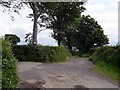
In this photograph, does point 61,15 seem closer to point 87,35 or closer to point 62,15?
point 62,15

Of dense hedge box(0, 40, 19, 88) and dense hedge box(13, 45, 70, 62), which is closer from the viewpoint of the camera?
dense hedge box(0, 40, 19, 88)

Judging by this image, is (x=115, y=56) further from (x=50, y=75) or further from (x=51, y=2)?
(x=51, y=2)

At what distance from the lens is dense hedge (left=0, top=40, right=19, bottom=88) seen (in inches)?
340

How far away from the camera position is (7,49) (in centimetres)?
923

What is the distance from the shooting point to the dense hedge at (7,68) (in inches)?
340

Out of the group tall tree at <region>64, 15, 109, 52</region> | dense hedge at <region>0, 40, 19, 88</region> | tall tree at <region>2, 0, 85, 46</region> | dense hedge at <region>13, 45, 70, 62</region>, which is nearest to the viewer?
dense hedge at <region>0, 40, 19, 88</region>

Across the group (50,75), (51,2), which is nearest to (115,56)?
(50,75)

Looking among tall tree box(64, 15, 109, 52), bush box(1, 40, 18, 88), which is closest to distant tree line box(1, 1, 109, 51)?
tall tree box(64, 15, 109, 52)

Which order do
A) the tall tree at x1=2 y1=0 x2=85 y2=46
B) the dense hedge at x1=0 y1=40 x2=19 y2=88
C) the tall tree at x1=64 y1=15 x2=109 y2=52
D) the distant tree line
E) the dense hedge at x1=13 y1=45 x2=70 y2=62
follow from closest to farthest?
the dense hedge at x1=0 y1=40 x2=19 y2=88 < the dense hedge at x1=13 y1=45 x2=70 y2=62 < the distant tree line < the tall tree at x1=2 y1=0 x2=85 y2=46 < the tall tree at x1=64 y1=15 x2=109 y2=52

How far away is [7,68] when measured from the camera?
8977mm

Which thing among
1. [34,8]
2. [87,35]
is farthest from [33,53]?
[87,35]

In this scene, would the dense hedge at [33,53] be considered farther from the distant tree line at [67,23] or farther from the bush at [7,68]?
the bush at [7,68]

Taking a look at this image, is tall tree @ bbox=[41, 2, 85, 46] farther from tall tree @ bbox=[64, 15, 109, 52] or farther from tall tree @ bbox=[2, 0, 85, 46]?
tall tree @ bbox=[64, 15, 109, 52]

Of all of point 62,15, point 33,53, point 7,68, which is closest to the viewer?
point 7,68
